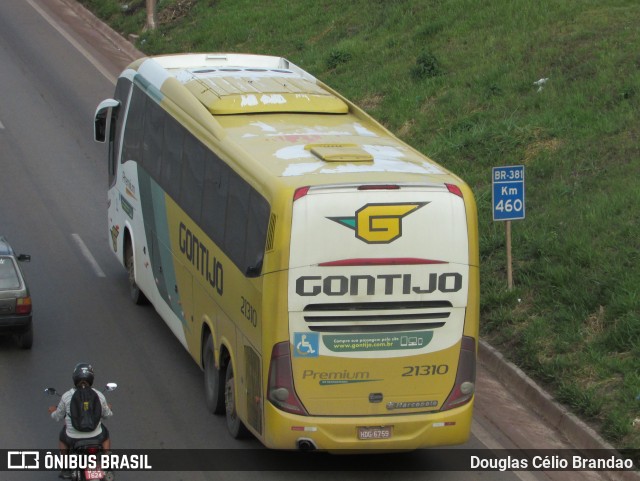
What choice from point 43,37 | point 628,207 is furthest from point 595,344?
point 43,37

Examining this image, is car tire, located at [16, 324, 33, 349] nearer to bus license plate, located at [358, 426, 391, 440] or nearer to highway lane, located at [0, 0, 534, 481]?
highway lane, located at [0, 0, 534, 481]

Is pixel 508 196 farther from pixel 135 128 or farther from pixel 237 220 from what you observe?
pixel 135 128

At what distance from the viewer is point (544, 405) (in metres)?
14.8

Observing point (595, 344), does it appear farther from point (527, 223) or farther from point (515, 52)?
point (515, 52)

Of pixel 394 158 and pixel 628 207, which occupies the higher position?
pixel 394 158

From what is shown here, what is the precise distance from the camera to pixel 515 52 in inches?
960

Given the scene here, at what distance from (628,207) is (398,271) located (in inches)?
264

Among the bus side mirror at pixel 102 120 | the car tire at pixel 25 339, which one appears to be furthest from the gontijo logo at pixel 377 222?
the bus side mirror at pixel 102 120

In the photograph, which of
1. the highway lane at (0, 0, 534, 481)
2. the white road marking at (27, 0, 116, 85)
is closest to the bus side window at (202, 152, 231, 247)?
the highway lane at (0, 0, 534, 481)

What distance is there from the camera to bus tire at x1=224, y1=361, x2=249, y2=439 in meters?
13.7

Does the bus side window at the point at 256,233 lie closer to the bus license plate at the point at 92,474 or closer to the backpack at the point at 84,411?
the backpack at the point at 84,411

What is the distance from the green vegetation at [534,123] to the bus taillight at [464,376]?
7.39ft

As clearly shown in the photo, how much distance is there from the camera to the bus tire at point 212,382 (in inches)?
560

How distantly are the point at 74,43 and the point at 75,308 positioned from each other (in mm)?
19106
